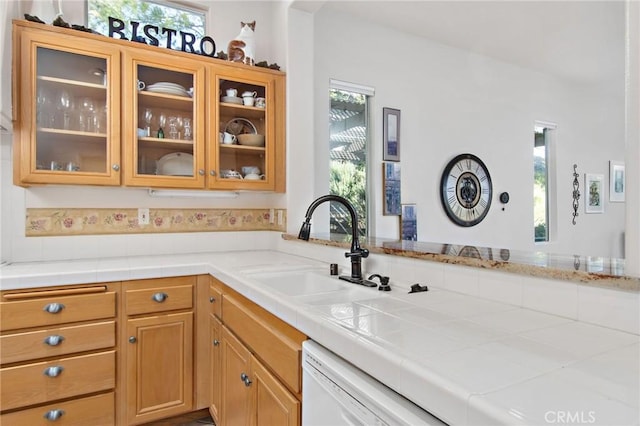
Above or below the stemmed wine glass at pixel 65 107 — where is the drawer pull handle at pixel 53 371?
below

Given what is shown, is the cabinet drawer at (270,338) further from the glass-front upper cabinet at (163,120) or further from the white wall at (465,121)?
the white wall at (465,121)

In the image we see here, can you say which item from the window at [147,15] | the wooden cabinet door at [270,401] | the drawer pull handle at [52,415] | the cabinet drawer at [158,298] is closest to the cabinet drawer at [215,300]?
the cabinet drawer at [158,298]

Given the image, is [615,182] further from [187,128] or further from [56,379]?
[56,379]

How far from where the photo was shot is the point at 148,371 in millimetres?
1845

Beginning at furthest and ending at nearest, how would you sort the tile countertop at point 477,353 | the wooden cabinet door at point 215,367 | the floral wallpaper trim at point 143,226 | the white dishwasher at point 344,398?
the floral wallpaper trim at point 143,226, the wooden cabinet door at point 215,367, the white dishwasher at point 344,398, the tile countertop at point 477,353

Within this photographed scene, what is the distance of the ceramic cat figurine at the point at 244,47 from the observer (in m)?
2.37

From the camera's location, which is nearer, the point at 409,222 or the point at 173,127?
the point at 173,127

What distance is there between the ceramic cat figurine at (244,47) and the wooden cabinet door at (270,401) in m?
1.89

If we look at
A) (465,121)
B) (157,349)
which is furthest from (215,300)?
(465,121)

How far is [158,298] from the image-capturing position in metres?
1.86

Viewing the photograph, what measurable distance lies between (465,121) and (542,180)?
1435 millimetres

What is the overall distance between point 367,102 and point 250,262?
1.72 meters

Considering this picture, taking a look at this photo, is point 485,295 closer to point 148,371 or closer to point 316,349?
point 316,349

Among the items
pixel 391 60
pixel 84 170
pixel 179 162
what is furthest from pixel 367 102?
pixel 84 170
